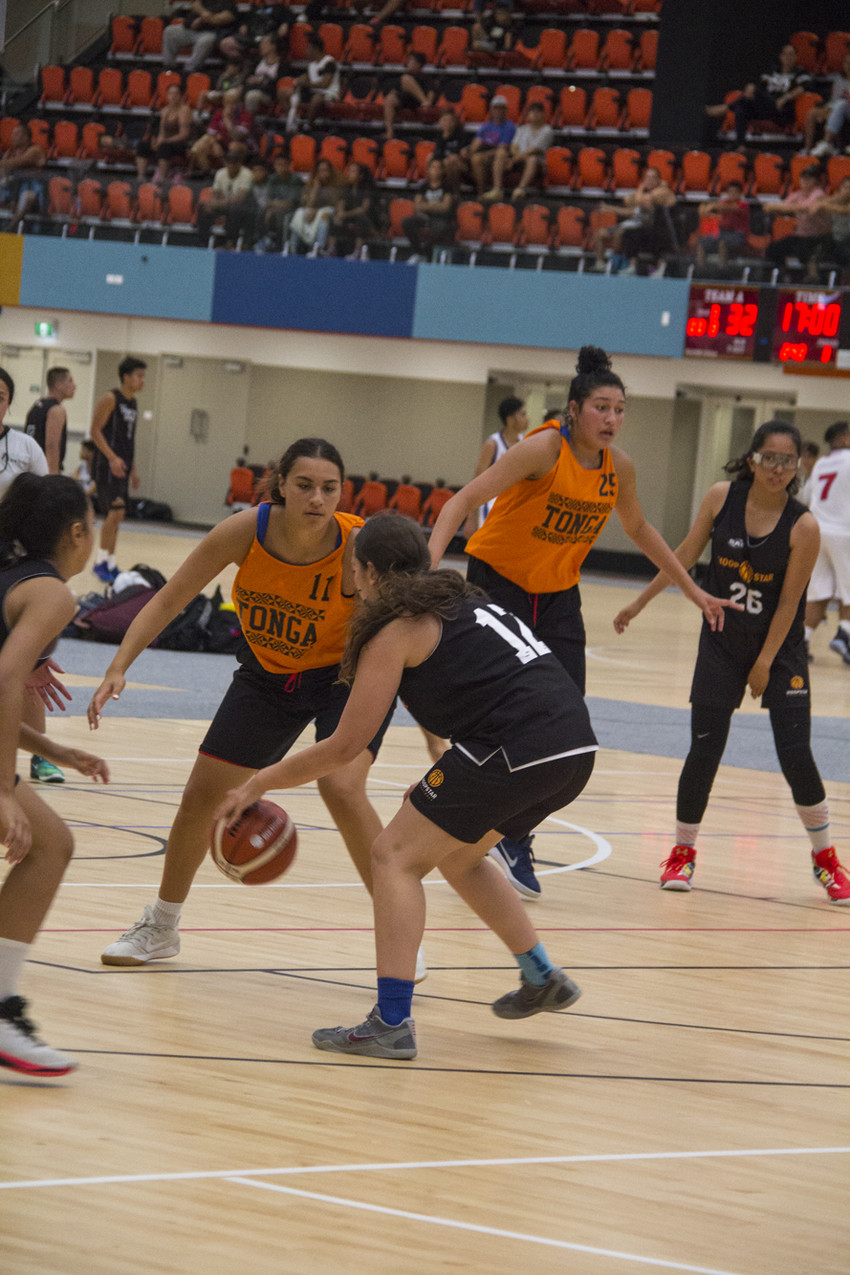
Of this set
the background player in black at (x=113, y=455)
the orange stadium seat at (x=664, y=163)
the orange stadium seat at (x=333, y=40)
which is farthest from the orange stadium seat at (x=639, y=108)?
the background player in black at (x=113, y=455)

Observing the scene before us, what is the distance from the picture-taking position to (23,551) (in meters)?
3.43

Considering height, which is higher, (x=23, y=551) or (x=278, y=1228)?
(x=23, y=551)

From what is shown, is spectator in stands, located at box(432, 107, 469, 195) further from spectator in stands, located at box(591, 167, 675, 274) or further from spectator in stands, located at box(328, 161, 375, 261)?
spectator in stands, located at box(591, 167, 675, 274)

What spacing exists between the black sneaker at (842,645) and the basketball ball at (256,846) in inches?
421

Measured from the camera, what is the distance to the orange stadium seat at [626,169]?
20.8 metres

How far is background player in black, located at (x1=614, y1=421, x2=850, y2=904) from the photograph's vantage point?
5832mm

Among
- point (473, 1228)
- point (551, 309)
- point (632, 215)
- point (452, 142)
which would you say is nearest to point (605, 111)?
point (452, 142)

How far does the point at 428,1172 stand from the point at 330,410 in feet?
70.1

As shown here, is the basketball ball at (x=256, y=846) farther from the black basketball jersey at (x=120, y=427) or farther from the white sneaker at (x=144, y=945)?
the black basketball jersey at (x=120, y=427)

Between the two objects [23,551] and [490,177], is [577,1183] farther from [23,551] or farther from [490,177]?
[490,177]

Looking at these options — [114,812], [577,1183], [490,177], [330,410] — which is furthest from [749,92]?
[577,1183]

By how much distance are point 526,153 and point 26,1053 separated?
19.2 meters

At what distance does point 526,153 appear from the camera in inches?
829

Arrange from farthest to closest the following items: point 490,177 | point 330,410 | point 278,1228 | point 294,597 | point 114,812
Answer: point 330,410, point 490,177, point 114,812, point 294,597, point 278,1228
